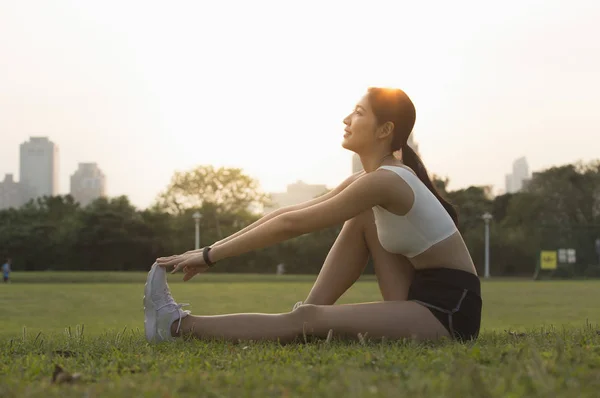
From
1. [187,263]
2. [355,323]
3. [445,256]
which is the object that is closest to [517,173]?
[445,256]

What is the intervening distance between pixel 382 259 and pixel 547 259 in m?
29.1

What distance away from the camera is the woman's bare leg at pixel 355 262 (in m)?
3.59

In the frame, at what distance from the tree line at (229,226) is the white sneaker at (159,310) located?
1151 inches

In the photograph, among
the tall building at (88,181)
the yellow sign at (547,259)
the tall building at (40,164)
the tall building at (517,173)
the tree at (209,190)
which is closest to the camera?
the yellow sign at (547,259)

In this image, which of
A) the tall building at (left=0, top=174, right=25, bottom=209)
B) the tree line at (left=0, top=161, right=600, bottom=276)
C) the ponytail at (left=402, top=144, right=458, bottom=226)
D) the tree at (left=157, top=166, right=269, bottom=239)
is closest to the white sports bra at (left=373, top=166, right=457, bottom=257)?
the ponytail at (left=402, top=144, right=458, bottom=226)

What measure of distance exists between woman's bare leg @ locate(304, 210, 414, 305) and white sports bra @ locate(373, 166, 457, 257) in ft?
0.59

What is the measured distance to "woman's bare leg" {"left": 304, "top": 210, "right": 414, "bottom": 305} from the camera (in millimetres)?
3588

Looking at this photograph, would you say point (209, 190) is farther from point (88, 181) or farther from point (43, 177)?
point (43, 177)

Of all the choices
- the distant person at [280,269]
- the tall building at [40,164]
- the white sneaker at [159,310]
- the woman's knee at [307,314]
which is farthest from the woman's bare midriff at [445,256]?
the tall building at [40,164]

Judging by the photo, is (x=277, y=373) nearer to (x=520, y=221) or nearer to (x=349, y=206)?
(x=349, y=206)

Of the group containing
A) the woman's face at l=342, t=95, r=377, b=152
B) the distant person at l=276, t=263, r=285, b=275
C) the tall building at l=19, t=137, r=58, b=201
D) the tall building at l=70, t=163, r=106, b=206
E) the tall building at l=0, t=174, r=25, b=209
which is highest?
the tall building at l=19, t=137, r=58, b=201

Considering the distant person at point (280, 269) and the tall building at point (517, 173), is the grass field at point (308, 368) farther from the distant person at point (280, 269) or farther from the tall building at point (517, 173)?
the tall building at point (517, 173)

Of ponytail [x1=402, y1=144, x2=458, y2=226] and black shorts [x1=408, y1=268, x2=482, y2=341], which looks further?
ponytail [x1=402, y1=144, x2=458, y2=226]

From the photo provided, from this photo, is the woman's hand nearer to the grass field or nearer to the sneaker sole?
the sneaker sole
